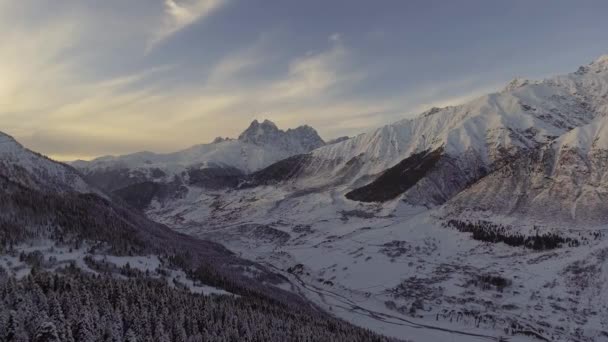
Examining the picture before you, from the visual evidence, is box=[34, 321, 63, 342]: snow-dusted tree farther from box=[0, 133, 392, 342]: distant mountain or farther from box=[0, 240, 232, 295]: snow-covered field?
box=[0, 240, 232, 295]: snow-covered field

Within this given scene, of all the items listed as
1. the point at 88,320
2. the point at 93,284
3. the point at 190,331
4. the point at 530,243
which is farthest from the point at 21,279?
the point at 530,243

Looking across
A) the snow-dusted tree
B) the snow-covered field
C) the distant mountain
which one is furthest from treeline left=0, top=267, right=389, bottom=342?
the snow-covered field

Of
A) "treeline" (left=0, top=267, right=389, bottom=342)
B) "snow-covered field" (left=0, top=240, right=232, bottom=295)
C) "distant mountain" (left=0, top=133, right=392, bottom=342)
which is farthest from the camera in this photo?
"snow-covered field" (left=0, top=240, right=232, bottom=295)

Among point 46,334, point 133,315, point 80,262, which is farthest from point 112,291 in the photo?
point 46,334

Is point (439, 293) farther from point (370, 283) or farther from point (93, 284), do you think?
point (93, 284)

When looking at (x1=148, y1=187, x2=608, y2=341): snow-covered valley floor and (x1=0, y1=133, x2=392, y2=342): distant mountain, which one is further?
(x1=148, y1=187, x2=608, y2=341): snow-covered valley floor

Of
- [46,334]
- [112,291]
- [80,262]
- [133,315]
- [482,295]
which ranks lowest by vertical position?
[482,295]

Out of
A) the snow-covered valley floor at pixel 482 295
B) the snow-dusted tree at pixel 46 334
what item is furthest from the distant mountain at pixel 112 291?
the snow-covered valley floor at pixel 482 295

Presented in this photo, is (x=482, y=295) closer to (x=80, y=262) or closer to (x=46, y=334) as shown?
(x=80, y=262)
